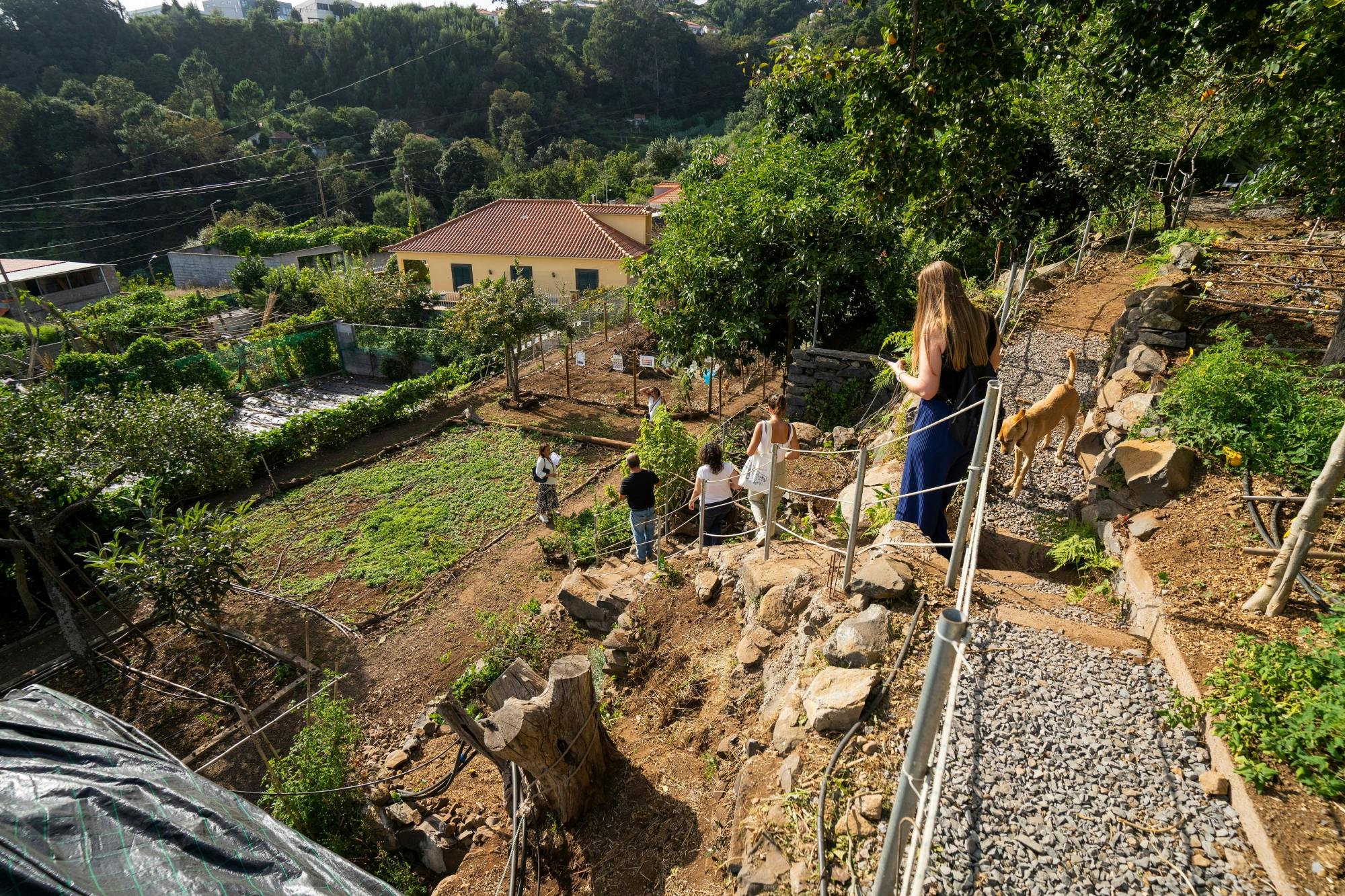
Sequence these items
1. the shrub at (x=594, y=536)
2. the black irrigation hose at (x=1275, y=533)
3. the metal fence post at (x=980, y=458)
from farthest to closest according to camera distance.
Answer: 1. the shrub at (x=594, y=536)
2. the black irrigation hose at (x=1275, y=533)
3. the metal fence post at (x=980, y=458)

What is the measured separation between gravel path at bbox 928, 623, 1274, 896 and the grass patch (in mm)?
7876

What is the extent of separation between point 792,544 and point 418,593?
558 cm

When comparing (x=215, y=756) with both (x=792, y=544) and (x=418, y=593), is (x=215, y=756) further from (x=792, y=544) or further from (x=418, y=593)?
(x=792, y=544)

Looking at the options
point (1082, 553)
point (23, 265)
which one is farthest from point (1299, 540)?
point (23, 265)

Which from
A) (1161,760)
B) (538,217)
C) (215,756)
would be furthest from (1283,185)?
(538,217)

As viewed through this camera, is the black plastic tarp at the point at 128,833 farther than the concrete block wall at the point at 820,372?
No

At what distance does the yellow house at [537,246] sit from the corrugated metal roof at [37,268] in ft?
53.9

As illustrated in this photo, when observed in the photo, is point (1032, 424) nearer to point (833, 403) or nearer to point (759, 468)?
point (759, 468)

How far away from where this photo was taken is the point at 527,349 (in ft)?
64.5

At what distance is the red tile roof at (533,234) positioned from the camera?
27.2m

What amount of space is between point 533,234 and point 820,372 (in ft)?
70.3

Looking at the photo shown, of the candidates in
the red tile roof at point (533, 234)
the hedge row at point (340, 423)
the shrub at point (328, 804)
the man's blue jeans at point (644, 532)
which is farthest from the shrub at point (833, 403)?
the red tile roof at point (533, 234)

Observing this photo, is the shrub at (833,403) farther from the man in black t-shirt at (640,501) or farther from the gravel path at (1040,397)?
the man in black t-shirt at (640,501)

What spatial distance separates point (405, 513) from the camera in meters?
11.0
